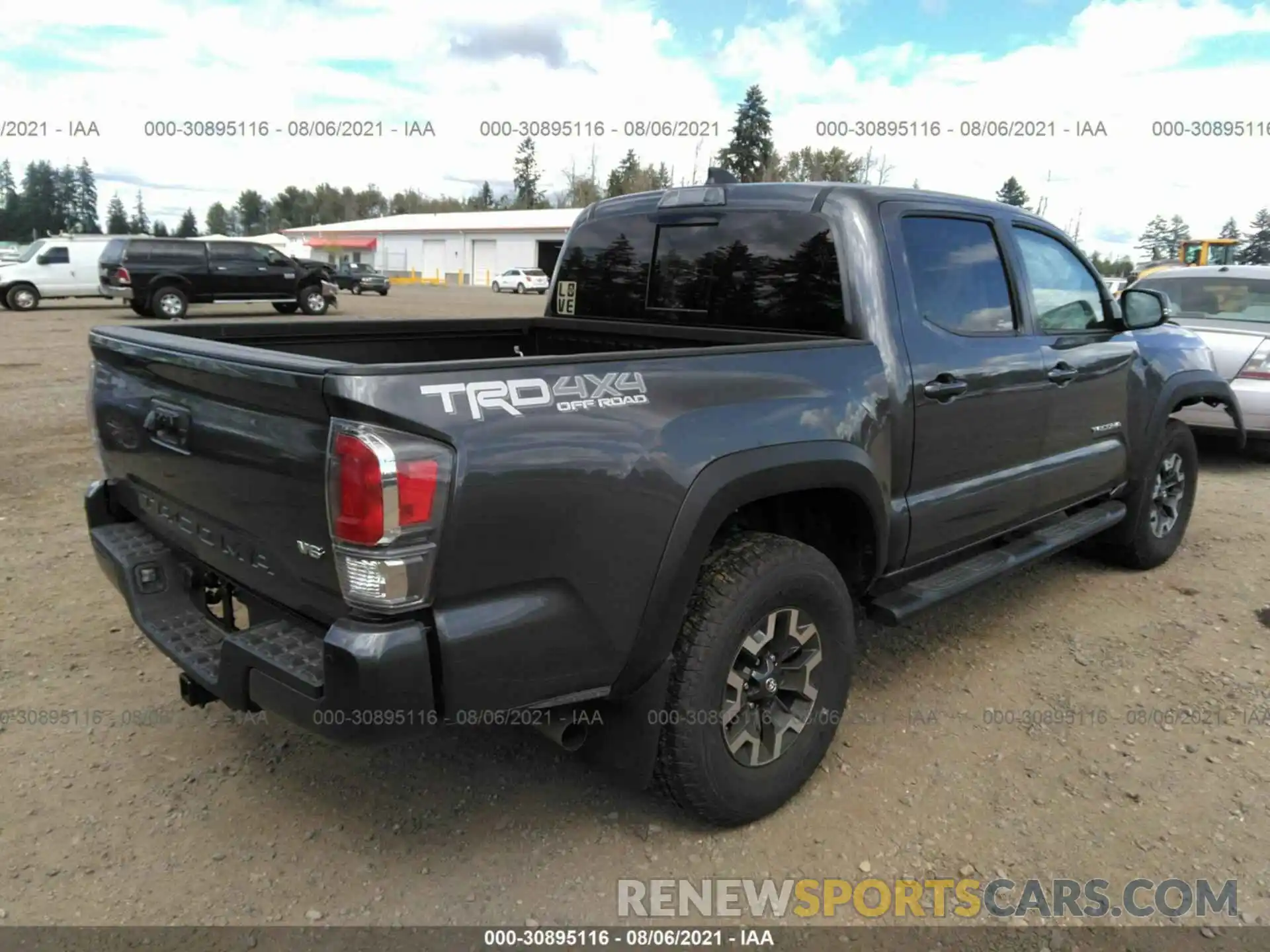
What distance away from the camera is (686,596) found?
2.50m

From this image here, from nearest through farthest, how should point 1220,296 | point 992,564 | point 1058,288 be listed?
point 992,564 → point 1058,288 → point 1220,296

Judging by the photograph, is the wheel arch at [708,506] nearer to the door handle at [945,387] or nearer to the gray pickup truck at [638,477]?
the gray pickup truck at [638,477]

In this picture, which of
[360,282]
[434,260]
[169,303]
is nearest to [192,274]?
[169,303]

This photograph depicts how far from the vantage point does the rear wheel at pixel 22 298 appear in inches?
899

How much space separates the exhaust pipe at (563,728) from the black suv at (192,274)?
2048 cm

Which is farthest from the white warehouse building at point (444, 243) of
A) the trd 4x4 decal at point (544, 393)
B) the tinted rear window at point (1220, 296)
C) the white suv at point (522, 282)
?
the trd 4x4 decal at point (544, 393)

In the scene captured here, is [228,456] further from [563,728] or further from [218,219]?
[218,219]

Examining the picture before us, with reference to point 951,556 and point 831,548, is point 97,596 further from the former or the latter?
point 951,556

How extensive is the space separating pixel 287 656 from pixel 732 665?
123 centimetres

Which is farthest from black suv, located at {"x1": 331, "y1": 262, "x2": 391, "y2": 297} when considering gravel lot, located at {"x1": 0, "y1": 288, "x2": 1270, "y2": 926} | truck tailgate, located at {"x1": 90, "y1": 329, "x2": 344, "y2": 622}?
truck tailgate, located at {"x1": 90, "y1": 329, "x2": 344, "y2": 622}

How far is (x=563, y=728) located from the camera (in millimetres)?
2496

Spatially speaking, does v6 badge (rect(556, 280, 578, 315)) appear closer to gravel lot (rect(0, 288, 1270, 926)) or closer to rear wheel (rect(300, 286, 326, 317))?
gravel lot (rect(0, 288, 1270, 926))

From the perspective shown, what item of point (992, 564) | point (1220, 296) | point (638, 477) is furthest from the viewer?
point (1220, 296)

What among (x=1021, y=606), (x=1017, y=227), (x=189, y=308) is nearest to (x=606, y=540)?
(x=1017, y=227)
